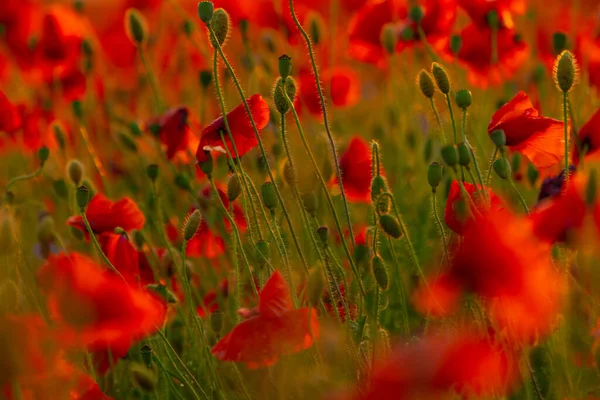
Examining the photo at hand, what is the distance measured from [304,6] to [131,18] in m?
0.83

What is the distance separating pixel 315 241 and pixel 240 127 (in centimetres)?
17

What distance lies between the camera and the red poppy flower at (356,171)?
132cm

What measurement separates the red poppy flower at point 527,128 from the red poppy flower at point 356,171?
31cm

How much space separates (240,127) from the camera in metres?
1.09

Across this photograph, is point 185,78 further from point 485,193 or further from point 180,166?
point 485,193

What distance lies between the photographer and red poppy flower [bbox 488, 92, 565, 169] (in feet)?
3.36

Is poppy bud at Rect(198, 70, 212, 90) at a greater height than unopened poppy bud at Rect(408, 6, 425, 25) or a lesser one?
lesser

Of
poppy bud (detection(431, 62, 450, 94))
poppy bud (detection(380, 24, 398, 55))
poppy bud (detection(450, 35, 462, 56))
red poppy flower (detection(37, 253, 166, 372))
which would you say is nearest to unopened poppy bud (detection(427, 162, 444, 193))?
poppy bud (detection(431, 62, 450, 94))

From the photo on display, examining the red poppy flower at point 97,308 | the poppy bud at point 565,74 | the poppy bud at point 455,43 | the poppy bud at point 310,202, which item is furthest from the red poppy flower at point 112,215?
the poppy bud at point 455,43

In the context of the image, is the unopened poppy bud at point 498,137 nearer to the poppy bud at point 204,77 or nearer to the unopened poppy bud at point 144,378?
the unopened poppy bud at point 144,378

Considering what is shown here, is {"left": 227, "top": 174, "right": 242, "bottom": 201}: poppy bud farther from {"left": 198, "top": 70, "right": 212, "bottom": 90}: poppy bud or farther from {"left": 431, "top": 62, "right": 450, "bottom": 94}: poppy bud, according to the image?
{"left": 198, "top": 70, "right": 212, "bottom": 90}: poppy bud

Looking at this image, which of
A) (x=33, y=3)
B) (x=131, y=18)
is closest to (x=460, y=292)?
(x=131, y=18)

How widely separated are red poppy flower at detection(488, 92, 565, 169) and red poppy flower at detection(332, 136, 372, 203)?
307 millimetres

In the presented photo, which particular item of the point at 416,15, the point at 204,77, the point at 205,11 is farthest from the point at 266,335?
the point at 416,15
